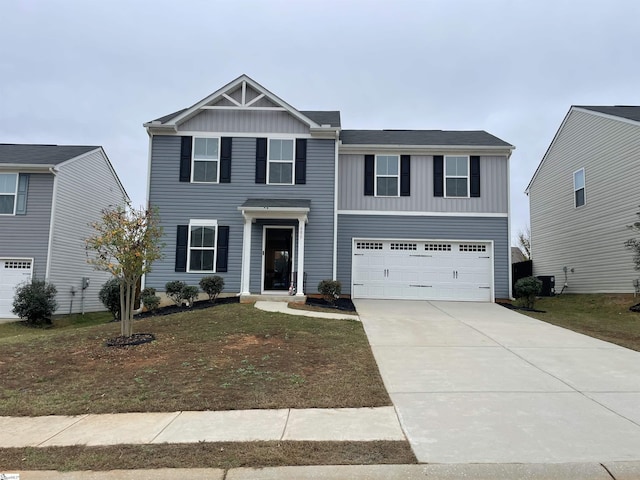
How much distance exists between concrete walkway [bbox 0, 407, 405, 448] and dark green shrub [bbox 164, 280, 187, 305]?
27.5 ft

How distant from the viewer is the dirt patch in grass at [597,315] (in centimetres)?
981

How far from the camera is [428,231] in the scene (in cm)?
1580

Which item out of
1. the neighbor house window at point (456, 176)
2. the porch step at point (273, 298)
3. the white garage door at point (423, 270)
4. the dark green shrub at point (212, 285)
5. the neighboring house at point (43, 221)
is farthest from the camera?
the neighboring house at point (43, 221)

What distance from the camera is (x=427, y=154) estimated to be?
16.1 meters

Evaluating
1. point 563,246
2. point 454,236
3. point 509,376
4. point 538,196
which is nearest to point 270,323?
point 509,376

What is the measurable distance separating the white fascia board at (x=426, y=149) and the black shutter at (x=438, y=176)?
327 mm

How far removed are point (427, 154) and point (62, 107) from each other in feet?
78.7

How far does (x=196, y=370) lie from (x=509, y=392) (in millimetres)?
4481

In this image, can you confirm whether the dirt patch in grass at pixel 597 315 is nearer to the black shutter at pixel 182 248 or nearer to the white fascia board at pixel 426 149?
the white fascia board at pixel 426 149

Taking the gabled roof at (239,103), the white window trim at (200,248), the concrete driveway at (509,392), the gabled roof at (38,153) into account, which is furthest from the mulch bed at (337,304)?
the gabled roof at (38,153)

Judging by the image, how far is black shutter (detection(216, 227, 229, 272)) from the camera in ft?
48.1

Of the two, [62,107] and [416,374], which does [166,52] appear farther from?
[416,374]

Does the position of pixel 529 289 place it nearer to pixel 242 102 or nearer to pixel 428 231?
pixel 428 231

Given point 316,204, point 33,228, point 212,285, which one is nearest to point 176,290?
point 212,285
